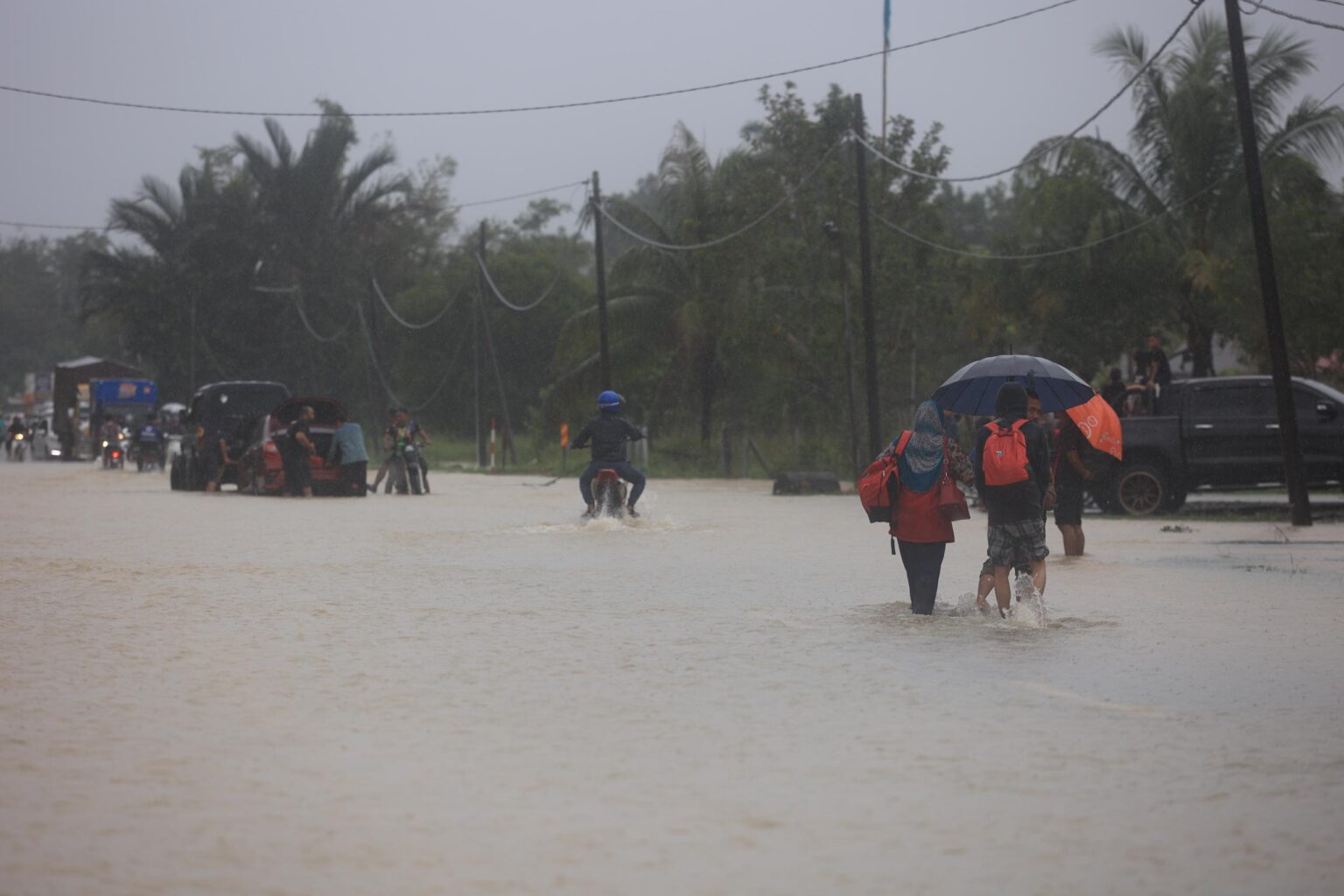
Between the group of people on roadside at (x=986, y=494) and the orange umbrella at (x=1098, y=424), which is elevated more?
the orange umbrella at (x=1098, y=424)

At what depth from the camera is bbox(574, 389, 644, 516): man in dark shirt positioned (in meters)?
22.1

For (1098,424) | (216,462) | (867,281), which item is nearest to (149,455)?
(216,462)

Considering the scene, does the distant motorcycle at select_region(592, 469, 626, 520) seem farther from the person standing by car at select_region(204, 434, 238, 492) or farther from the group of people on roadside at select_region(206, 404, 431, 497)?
the person standing by car at select_region(204, 434, 238, 492)

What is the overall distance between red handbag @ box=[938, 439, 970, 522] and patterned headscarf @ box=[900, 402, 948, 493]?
58 mm

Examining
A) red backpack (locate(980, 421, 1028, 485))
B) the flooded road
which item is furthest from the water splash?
red backpack (locate(980, 421, 1028, 485))

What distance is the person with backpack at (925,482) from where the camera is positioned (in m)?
12.0

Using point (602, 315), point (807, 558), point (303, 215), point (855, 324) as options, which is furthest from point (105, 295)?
point (807, 558)

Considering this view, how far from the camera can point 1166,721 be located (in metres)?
8.02

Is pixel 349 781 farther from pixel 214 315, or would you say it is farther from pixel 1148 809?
pixel 214 315

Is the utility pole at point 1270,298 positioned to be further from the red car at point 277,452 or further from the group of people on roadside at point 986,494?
the red car at point 277,452

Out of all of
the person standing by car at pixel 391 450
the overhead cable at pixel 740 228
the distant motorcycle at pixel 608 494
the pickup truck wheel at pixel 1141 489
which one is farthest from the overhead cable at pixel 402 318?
the pickup truck wheel at pixel 1141 489

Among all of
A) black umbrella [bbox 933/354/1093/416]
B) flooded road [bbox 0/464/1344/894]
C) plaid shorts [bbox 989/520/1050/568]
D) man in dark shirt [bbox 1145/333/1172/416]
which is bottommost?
flooded road [bbox 0/464/1344/894]

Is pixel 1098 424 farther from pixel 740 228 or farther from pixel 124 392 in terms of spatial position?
pixel 124 392

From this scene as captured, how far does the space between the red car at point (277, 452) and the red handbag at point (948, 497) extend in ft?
71.8
